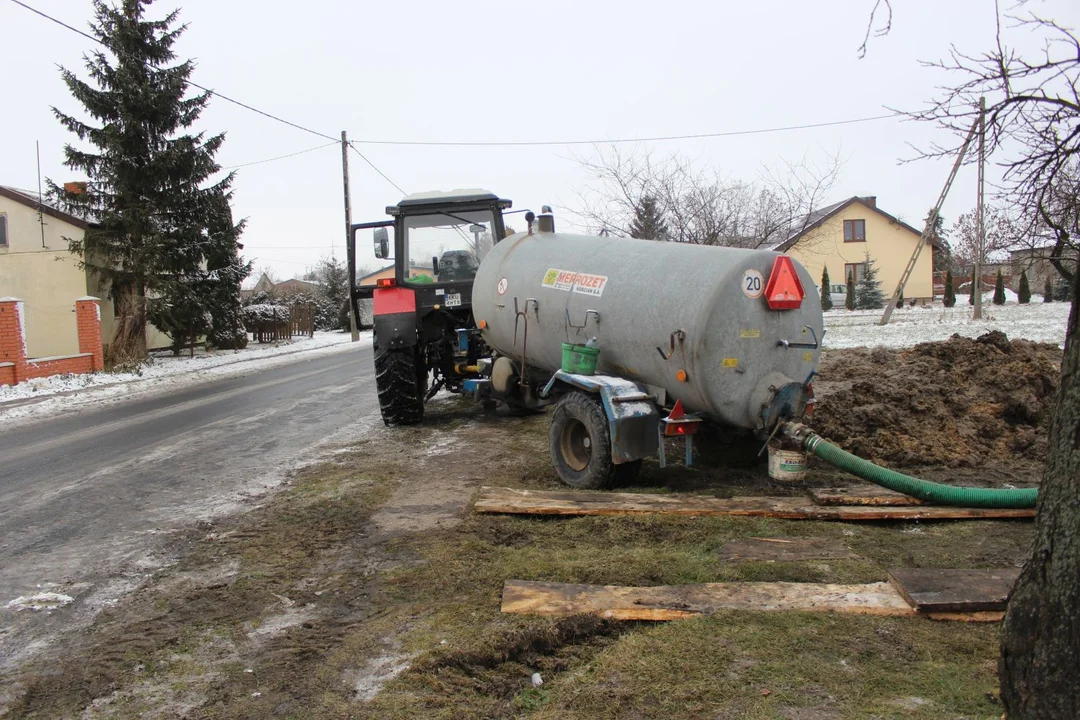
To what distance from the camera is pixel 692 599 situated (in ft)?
12.9

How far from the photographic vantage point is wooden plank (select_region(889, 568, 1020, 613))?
12.4 feet

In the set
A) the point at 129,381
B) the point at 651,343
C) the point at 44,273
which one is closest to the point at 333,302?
the point at 44,273

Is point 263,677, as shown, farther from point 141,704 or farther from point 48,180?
point 48,180

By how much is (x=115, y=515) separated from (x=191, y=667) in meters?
3.15

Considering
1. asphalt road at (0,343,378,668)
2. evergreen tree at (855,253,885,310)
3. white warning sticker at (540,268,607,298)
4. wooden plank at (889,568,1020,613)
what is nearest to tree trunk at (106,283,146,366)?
asphalt road at (0,343,378,668)

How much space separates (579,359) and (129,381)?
14.5 metres

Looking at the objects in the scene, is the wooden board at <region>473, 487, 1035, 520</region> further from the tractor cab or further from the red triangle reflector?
the tractor cab

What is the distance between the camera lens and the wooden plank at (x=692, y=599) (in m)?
3.82

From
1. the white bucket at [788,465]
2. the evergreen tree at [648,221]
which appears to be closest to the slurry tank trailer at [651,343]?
the white bucket at [788,465]

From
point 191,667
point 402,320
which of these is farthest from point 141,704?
point 402,320

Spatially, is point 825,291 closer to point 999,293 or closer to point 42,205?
point 999,293

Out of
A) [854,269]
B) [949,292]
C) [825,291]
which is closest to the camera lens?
[949,292]

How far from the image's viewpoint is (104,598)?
172 inches

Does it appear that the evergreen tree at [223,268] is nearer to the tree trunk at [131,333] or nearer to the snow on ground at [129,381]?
the snow on ground at [129,381]
